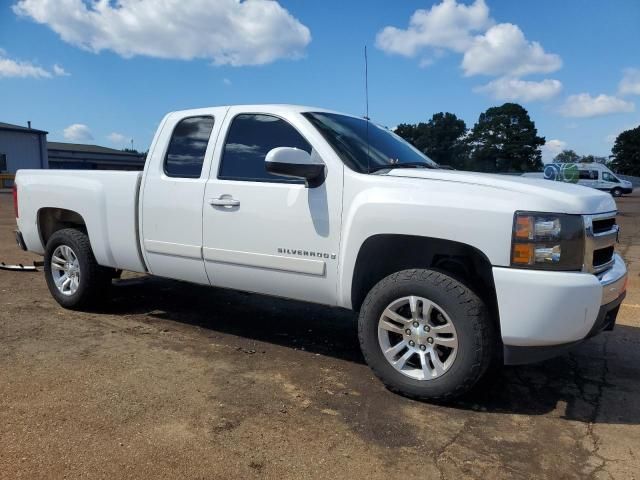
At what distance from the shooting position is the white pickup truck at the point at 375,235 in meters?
3.21

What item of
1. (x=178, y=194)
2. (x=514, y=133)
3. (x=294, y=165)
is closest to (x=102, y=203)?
(x=178, y=194)

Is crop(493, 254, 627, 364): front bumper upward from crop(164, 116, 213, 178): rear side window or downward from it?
downward

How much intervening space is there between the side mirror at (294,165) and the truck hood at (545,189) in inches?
19.0

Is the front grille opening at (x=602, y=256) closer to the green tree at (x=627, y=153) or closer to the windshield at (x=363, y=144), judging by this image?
the windshield at (x=363, y=144)

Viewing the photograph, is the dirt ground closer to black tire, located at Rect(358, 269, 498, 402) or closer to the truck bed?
black tire, located at Rect(358, 269, 498, 402)

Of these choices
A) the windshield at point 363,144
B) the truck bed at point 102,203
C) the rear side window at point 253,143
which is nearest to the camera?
the windshield at point 363,144

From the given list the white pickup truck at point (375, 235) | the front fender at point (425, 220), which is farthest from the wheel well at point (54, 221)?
the front fender at point (425, 220)

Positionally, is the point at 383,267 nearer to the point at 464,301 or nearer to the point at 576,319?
the point at 464,301

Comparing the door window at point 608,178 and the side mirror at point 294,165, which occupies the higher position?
the side mirror at point 294,165

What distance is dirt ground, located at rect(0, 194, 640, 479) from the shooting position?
2.80 m

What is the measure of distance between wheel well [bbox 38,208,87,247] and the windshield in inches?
117

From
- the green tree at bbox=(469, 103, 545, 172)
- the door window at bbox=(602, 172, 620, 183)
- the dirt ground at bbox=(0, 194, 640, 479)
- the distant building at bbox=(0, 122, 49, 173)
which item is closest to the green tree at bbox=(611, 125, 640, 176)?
the green tree at bbox=(469, 103, 545, 172)

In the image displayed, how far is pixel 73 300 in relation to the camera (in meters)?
5.55

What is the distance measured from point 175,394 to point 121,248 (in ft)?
6.34
